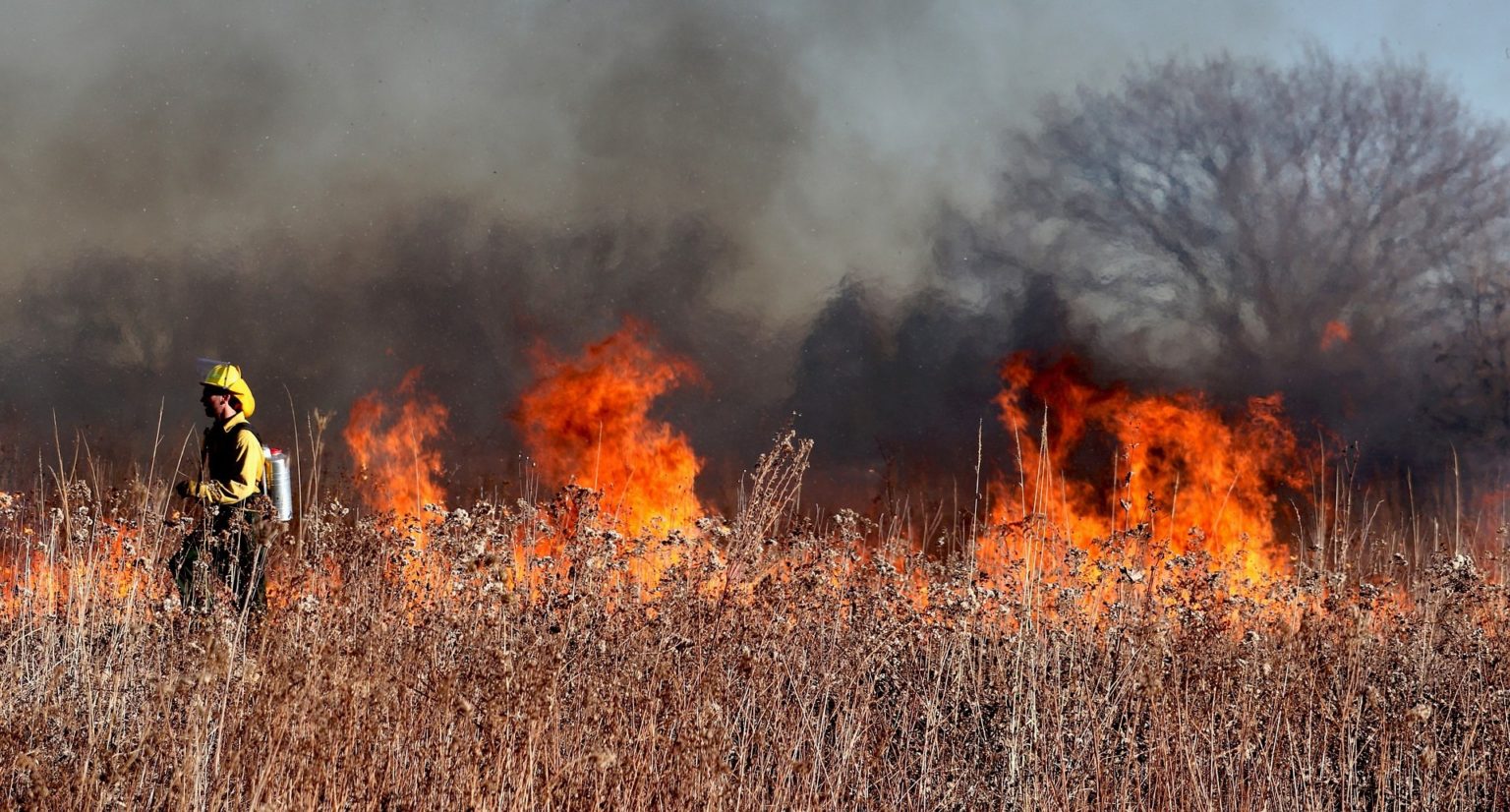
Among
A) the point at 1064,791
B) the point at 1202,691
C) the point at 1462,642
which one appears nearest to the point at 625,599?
the point at 1064,791

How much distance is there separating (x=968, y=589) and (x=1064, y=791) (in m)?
1.74

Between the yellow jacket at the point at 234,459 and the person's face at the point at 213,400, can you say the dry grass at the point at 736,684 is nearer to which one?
the yellow jacket at the point at 234,459

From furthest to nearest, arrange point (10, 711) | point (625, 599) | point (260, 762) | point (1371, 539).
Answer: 1. point (1371, 539)
2. point (625, 599)
3. point (10, 711)
4. point (260, 762)

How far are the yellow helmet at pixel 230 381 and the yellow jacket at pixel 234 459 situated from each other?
0.16m

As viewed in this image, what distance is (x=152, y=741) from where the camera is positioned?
10.5 ft

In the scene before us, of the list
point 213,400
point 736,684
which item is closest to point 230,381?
point 213,400

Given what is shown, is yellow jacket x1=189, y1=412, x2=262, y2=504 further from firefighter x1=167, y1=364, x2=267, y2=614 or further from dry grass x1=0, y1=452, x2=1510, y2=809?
dry grass x1=0, y1=452, x2=1510, y2=809

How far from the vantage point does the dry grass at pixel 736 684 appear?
288 centimetres

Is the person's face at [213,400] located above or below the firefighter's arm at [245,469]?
above

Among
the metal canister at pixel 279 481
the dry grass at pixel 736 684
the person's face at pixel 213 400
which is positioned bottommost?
the dry grass at pixel 736 684

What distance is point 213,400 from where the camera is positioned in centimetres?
670

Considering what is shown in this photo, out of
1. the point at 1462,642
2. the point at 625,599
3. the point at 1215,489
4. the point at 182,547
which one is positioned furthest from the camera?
the point at 1215,489

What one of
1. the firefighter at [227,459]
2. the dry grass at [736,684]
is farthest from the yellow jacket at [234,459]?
the dry grass at [736,684]

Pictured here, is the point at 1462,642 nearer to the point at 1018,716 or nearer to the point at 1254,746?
the point at 1254,746
